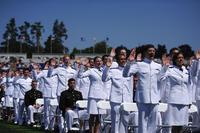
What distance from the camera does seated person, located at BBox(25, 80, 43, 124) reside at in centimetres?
2141

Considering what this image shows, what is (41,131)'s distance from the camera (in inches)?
732

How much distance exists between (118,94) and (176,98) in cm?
196

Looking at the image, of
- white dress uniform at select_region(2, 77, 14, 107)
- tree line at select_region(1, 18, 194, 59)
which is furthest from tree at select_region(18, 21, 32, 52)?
white dress uniform at select_region(2, 77, 14, 107)

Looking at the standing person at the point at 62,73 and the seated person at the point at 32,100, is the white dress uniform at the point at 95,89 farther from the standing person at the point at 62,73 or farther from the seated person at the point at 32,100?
the seated person at the point at 32,100

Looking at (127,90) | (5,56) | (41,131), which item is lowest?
(41,131)

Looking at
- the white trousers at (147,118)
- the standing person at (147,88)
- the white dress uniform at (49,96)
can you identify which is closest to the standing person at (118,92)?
the standing person at (147,88)

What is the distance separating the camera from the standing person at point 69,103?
53.8 feet

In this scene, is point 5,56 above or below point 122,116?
above

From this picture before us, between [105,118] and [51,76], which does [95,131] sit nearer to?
[105,118]

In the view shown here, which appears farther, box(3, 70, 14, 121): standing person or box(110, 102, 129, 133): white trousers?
box(3, 70, 14, 121): standing person

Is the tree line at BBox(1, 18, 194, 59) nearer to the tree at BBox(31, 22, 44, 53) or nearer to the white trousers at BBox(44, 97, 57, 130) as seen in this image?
the tree at BBox(31, 22, 44, 53)

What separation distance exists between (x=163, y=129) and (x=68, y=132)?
17.3ft

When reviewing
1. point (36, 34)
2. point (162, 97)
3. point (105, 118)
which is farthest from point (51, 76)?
point (36, 34)

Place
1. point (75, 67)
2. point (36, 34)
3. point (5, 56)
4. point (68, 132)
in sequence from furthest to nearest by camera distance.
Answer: point (36, 34) → point (5, 56) → point (75, 67) → point (68, 132)
